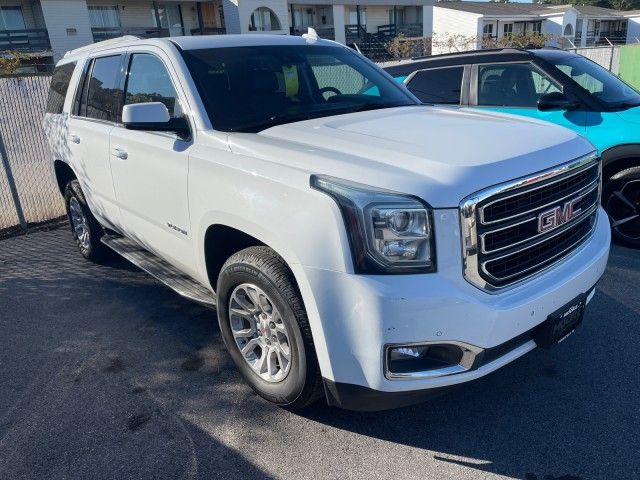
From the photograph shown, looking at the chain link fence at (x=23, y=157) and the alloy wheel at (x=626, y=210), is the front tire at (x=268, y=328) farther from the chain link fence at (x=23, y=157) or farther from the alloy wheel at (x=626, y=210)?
the chain link fence at (x=23, y=157)

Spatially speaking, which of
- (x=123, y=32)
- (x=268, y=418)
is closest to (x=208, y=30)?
(x=123, y=32)

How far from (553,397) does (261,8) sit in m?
36.5

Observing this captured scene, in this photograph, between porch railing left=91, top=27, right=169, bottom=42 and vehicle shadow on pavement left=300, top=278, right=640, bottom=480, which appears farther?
porch railing left=91, top=27, right=169, bottom=42

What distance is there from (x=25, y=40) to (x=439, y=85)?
94.3ft

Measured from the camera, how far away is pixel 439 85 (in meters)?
6.64

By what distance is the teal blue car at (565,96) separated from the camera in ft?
17.1

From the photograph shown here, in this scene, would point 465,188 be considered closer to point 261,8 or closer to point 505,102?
point 505,102

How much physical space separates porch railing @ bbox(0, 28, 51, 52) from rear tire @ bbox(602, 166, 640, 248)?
1200 inches

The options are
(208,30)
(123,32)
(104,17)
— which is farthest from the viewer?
(208,30)

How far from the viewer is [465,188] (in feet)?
7.66

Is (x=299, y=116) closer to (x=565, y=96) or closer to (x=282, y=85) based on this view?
(x=282, y=85)

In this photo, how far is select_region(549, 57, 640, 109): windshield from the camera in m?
5.45

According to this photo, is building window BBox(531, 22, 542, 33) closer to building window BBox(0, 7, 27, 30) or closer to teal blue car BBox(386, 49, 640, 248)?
building window BBox(0, 7, 27, 30)

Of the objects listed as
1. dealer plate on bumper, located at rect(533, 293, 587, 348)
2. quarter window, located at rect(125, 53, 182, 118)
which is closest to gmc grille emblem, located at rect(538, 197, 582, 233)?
dealer plate on bumper, located at rect(533, 293, 587, 348)
